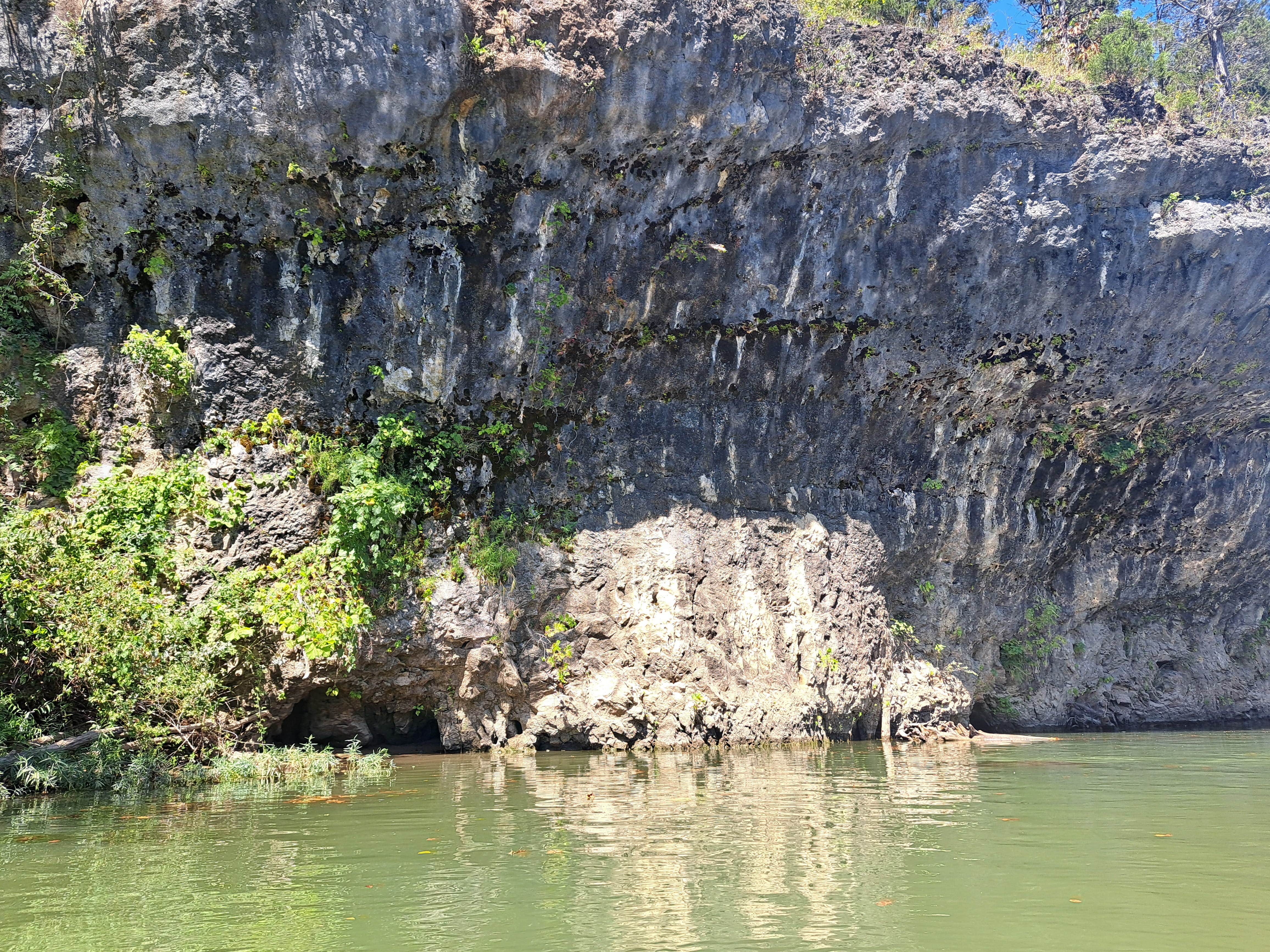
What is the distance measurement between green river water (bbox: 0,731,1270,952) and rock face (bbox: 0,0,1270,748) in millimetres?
5299

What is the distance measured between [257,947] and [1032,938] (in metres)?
3.55

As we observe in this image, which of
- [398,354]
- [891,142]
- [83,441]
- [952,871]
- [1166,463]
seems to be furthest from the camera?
[1166,463]

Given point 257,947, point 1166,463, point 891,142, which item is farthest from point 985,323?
point 257,947

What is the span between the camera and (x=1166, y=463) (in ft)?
68.5

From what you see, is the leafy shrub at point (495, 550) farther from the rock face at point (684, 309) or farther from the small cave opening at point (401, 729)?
the small cave opening at point (401, 729)

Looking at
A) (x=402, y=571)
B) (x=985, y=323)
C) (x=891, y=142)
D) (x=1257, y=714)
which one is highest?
(x=891, y=142)

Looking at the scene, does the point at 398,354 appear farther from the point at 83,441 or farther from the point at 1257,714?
the point at 1257,714

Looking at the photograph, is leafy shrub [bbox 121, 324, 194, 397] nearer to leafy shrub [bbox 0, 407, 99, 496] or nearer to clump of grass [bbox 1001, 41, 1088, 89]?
leafy shrub [bbox 0, 407, 99, 496]

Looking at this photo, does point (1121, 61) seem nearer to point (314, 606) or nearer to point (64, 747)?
point (314, 606)

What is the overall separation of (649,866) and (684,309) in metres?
11.9

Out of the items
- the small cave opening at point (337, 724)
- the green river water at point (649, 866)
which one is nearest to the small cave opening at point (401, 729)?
the small cave opening at point (337, 724)

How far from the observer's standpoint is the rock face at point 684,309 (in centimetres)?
1341

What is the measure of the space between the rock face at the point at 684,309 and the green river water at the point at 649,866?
5.30m

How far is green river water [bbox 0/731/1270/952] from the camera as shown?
441 cm
